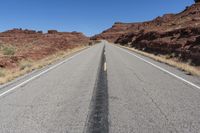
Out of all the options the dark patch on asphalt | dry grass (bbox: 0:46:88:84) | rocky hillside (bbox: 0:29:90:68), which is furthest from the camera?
rocky hillside (bbox: 0:29:90:68)

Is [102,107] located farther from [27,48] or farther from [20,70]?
[27,48]

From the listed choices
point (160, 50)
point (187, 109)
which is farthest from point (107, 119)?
point (160, 50)

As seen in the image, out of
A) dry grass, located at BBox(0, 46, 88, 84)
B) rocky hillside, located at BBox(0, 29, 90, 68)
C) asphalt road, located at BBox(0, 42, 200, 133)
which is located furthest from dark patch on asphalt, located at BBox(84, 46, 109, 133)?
rocky hillside, located at BBox(0, 29, 90, 68)

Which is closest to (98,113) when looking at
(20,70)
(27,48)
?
(20,70)

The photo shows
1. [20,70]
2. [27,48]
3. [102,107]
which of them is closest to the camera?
[102,107]

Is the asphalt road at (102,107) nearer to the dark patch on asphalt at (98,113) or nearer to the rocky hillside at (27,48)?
the dark patch on asphalt at (98,113)

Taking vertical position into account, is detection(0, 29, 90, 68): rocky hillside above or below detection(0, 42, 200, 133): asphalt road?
below

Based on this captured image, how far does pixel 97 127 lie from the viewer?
5.12 metres

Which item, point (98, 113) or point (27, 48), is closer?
point (98, 113)

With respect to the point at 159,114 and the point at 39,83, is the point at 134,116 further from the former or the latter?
the point at 39,83

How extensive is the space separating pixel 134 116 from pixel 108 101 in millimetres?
1476

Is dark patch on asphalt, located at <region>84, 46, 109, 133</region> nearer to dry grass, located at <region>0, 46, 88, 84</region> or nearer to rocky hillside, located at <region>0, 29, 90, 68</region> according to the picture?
dry grass, located at <region>0, 46, 88, 84</region>

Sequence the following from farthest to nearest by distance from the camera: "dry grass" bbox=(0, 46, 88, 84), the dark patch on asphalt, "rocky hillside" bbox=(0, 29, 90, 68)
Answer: "rocky hillside" bbox=(0, 29, 90, 68)
"dry grass" bbox=(0, 46, 88, 84)
the dark patch on asphalt

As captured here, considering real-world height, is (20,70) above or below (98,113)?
below
